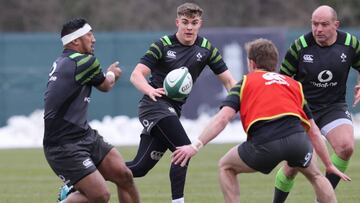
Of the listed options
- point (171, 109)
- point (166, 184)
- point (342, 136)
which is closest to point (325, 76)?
point (342, 136)

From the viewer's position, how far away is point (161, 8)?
36.8 meters

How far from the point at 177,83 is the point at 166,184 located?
4354mm

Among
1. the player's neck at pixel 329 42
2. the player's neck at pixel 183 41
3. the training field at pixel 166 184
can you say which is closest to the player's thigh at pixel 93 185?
the player's neck at pixel 183 41

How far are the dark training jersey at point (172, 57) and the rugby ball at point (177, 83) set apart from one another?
391mm

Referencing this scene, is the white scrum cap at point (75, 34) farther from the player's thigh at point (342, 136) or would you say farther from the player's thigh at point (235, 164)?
the player's thigh at point (342, 136)

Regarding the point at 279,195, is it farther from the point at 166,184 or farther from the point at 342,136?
the point at 166,184

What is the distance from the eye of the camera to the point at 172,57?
10.6 meters

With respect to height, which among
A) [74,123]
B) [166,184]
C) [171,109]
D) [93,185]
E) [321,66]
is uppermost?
[74,123]

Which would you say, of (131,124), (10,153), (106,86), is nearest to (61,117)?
(106,86)

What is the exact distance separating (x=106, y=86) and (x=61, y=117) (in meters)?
0.50

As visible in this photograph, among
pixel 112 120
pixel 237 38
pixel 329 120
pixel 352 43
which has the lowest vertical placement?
pixel 112 120

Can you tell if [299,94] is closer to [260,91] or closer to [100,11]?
Answer: [260,91]

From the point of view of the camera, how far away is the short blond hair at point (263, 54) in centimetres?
869

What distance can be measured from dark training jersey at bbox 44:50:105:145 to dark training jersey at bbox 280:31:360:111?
266 cm
